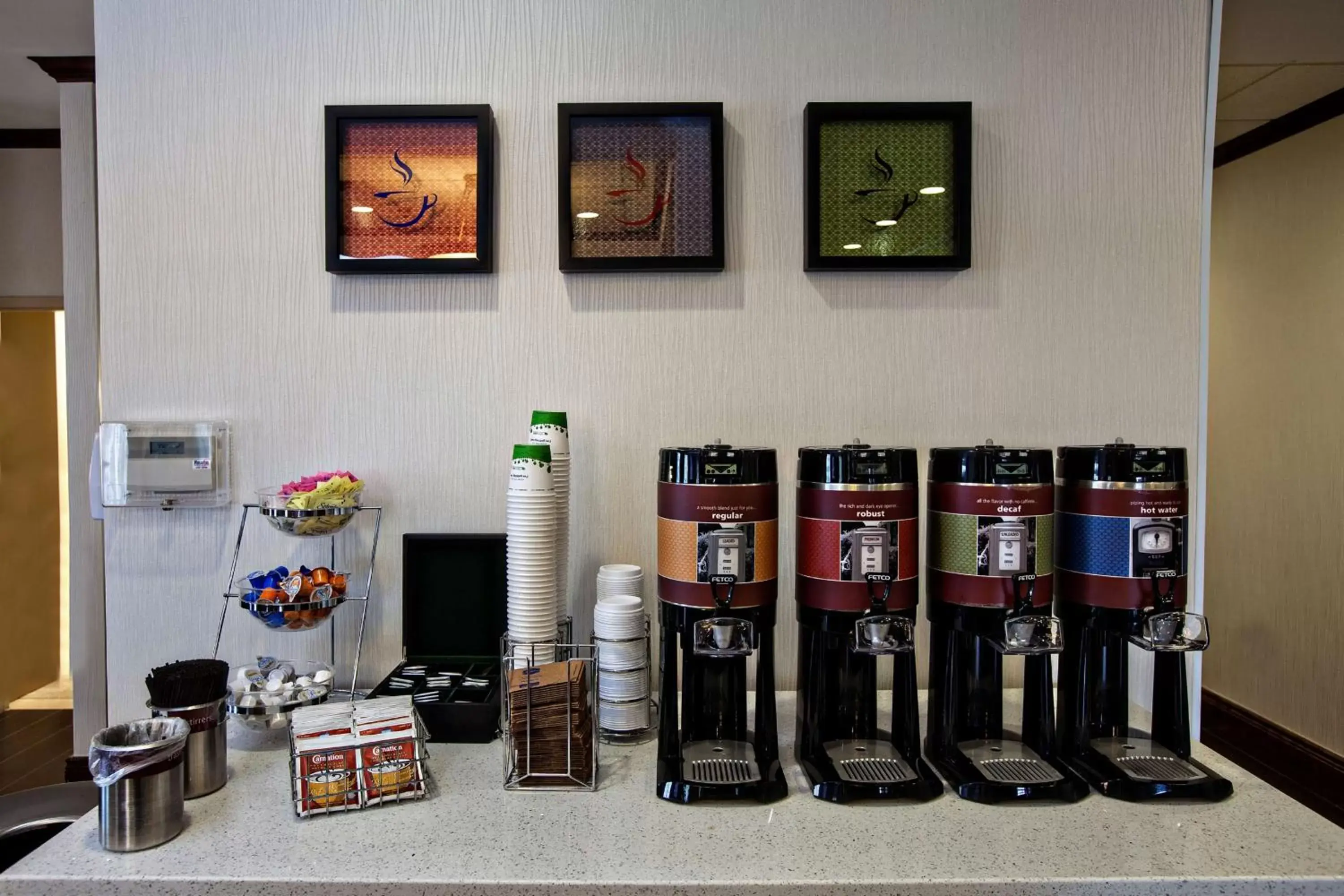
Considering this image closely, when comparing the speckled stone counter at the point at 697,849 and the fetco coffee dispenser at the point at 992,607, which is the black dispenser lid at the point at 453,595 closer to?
the speckled stone counter at the point at 697,849

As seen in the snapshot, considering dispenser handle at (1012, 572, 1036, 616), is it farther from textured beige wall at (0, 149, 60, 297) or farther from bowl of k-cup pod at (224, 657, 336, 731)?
textured beige wall at (0, 149, 60, 297)

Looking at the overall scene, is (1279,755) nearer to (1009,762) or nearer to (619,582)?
(1009,762)

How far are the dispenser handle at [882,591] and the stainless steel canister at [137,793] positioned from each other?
0.91 meters

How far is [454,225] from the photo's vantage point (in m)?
1.45

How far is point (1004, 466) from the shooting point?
1083 millimetres

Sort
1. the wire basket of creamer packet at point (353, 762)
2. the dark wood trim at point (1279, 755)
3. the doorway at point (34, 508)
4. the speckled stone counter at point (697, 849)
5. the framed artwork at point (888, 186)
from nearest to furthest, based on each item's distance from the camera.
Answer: the speckled stone counter at point (697, 849), the wire basket of creamer packet at point (353, 762), the framed artwork at point (888, 186), the dark wood trim at point (1279, 755), the doorway at point (34, 508)

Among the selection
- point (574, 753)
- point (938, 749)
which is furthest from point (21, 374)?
point (938, 749)

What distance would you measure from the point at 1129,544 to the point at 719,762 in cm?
65

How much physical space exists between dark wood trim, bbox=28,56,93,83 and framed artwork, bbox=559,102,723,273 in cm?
294

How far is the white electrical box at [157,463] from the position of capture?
1441 mm

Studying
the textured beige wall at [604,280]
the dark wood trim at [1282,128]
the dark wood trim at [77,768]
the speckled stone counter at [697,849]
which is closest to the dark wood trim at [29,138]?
the dark wood trim at [77,768]

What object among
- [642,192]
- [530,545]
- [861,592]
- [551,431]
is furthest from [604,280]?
[861,592]

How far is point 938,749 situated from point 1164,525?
0.45m

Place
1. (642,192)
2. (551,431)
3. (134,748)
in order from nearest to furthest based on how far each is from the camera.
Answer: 1. (134,748)
2. (551,431)
3. (642,192)
